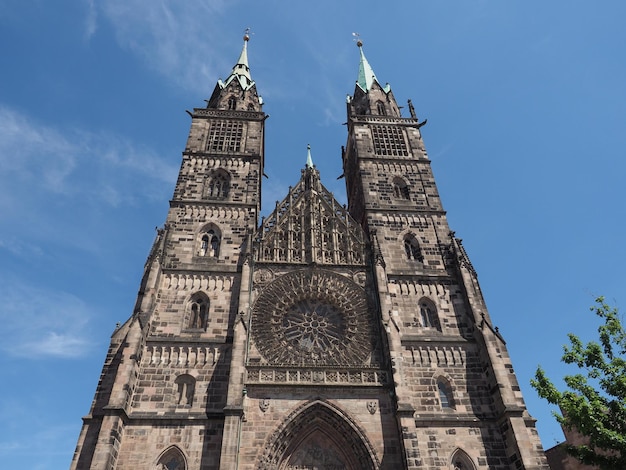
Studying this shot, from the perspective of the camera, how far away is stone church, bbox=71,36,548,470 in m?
15.7

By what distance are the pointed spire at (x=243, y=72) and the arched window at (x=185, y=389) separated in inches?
863

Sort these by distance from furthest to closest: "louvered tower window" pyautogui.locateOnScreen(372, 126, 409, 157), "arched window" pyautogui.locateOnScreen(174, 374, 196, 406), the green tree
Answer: "louvered tower window" pyautogui.locateOnScreen(372, 126, 409, 157), "arched window" pyautogui.locateOnScreen(174, 374, 196, 406), the green tree

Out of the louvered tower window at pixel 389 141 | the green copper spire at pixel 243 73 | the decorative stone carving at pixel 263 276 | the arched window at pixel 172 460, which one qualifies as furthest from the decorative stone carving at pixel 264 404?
the green copper spire at pixel 243 73

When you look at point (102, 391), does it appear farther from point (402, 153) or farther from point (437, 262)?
point (402, 153)

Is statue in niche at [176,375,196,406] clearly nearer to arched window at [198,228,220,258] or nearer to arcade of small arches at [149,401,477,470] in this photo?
arcade of small arches at [149,401,477,470]

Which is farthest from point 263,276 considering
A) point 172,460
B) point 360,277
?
point 172,460

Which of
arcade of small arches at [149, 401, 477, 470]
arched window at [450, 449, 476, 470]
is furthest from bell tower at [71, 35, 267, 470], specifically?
arched window at [450, 449, 476, 470]

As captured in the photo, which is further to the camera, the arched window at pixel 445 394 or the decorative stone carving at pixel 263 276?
the decorative stone carving at pixel 263 276

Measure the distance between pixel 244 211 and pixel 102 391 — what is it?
35.4ft

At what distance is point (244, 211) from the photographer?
23.5 m

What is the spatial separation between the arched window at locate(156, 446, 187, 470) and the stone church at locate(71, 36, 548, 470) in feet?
0.14

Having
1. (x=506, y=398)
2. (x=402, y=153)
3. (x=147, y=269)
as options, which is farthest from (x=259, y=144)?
(x=506, y=398)

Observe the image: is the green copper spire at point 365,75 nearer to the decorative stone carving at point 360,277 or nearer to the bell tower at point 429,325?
the bell tower at point 429,325

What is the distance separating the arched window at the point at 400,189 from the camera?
25594 millimetres
